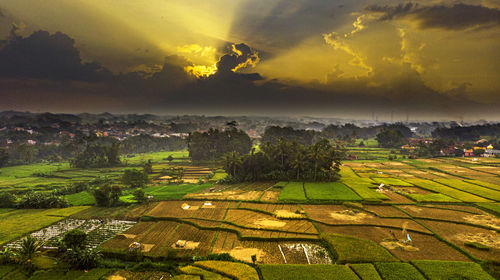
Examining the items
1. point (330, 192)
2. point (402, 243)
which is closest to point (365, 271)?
point (402, 243)

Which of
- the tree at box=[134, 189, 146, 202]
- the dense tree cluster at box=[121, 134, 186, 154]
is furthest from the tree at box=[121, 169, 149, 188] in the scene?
the dense tree cluster at box=[121, 134, 186, 154]

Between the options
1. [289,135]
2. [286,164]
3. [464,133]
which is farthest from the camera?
[464,133]

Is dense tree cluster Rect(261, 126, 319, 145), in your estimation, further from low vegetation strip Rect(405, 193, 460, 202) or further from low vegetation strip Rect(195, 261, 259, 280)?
low vegetation strip Rect(195, 261, 259, 280)

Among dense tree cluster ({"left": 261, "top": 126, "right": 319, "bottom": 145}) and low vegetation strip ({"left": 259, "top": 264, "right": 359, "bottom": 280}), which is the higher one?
dense tree cluster ({"left": 261, "top": 126, "right": 319, "bottom": 145})

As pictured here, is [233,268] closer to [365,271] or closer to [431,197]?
[365,271]

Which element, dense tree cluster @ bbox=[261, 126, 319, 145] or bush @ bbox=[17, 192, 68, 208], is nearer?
bush @ bbox=[17, 192, 68, 208]
